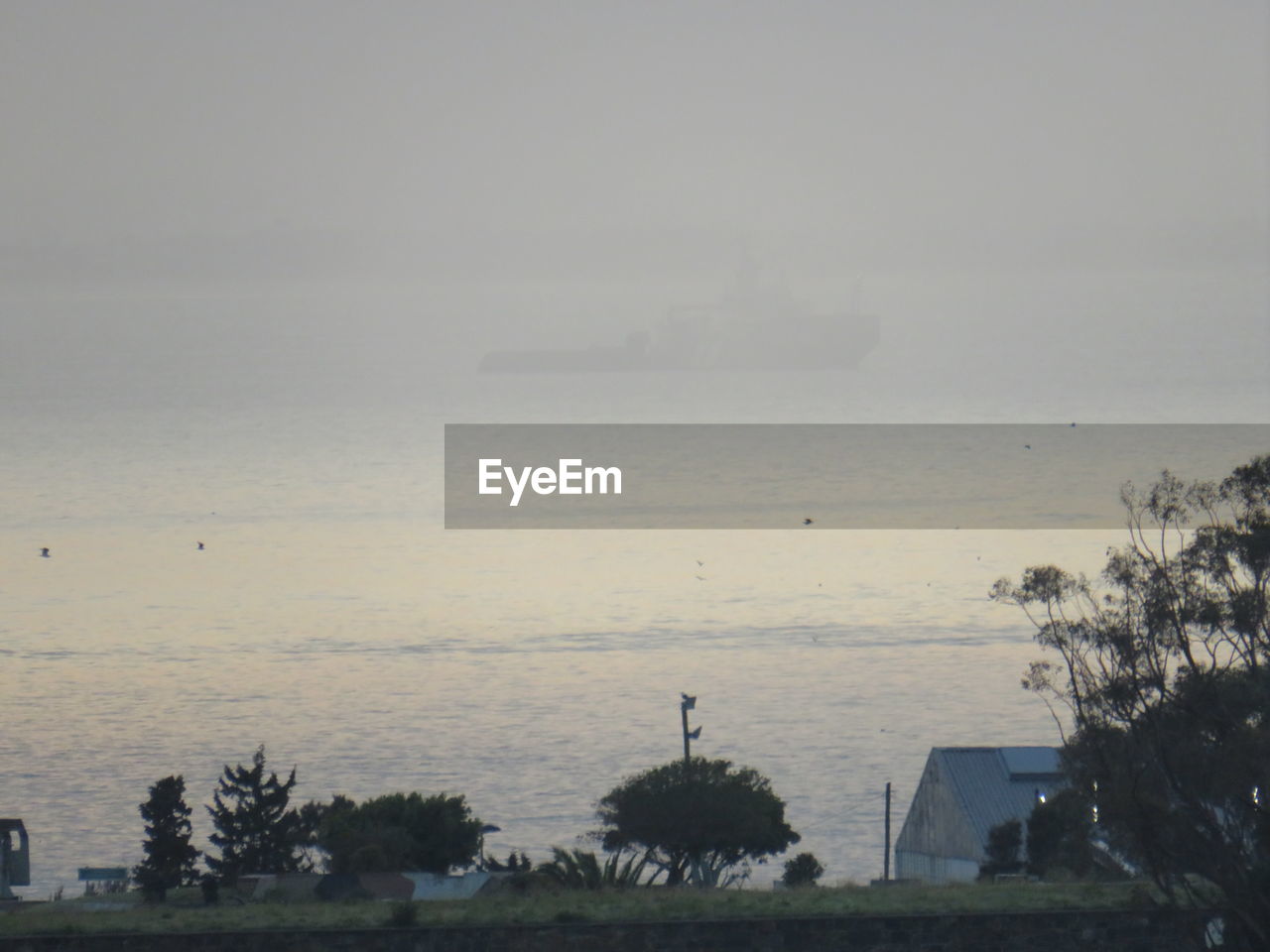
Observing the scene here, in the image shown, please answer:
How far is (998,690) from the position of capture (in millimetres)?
47156

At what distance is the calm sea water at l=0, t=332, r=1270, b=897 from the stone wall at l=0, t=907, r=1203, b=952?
12.2 meters

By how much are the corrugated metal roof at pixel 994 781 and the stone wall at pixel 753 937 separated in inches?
422

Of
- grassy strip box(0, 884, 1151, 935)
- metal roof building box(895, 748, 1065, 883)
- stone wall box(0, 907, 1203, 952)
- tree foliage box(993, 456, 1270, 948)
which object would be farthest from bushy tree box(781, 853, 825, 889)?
tree foliage box(993, 456, 1270, 948)

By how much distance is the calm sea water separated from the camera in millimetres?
39219

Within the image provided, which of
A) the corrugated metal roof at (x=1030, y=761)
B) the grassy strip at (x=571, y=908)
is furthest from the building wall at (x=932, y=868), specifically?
the grassy strip at (x=571, y=908)

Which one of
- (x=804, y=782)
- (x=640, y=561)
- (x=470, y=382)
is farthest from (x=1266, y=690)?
(x=470, y=382)

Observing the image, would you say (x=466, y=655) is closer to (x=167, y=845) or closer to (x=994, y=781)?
(x=994, y=781)

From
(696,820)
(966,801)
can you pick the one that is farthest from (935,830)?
(696,820)

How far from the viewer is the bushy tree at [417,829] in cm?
2845

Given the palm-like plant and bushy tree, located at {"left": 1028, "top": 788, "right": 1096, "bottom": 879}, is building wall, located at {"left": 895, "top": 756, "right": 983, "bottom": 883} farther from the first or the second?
the palm-like plant

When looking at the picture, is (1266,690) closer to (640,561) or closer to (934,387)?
(640,561)

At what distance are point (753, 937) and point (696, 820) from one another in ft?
28.5

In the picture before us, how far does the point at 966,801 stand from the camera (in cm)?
3316

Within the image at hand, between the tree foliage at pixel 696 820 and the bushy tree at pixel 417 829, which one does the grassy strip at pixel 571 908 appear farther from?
the tree foliage at pixel 696 820
